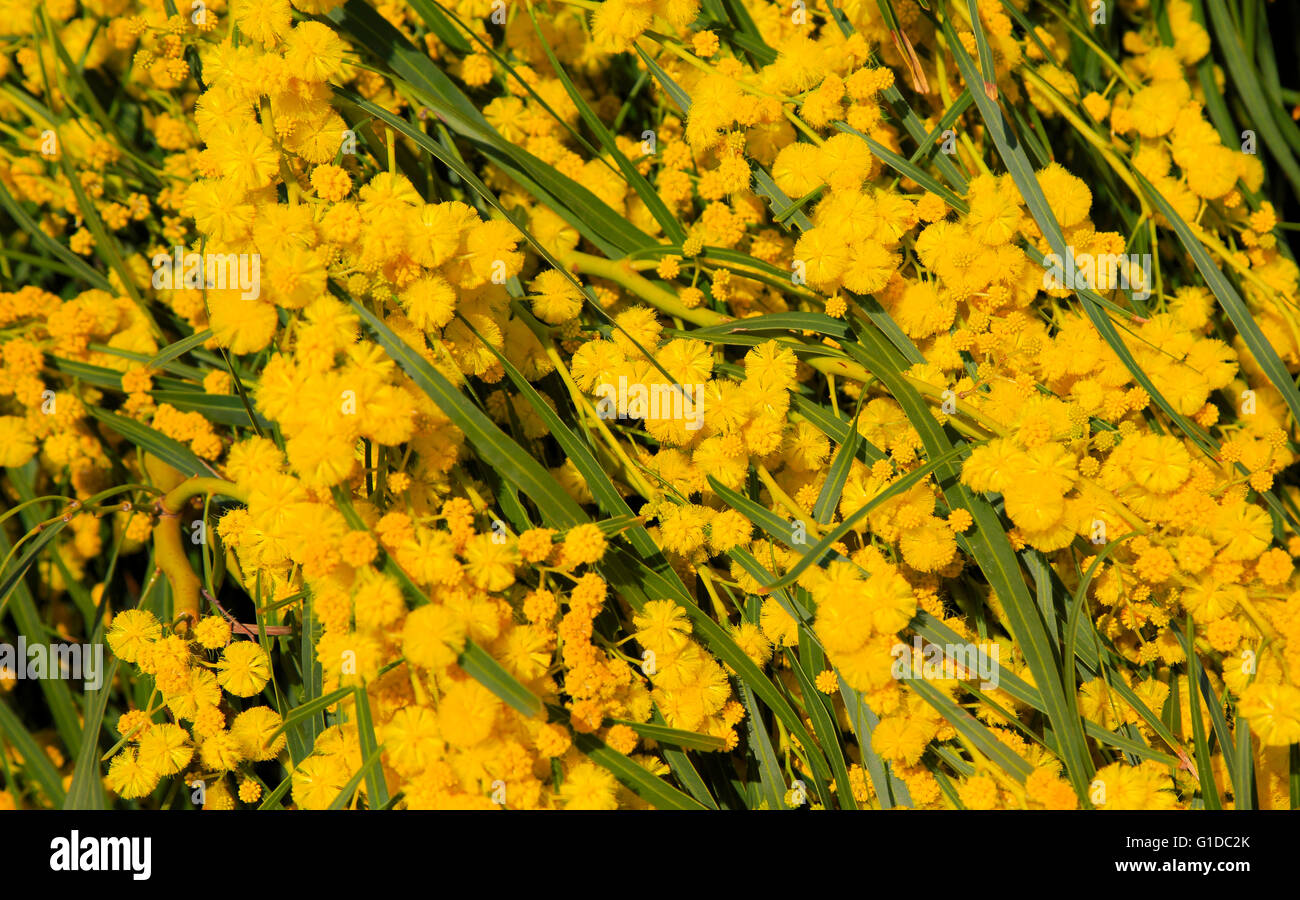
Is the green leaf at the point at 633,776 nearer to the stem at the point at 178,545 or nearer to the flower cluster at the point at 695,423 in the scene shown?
the flower cluster at the point at 695,423

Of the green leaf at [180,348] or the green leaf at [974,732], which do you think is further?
the green leaf at [180,348]

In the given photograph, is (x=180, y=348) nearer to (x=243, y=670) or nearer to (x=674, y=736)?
(x=243, y=670)

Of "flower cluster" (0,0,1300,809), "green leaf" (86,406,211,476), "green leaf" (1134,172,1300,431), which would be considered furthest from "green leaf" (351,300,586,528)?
"green leaf" (1134,172,1300,431)

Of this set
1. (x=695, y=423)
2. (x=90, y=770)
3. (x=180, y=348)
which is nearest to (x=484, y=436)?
(x=695, y=423)

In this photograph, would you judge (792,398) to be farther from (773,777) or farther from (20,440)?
(20,440)

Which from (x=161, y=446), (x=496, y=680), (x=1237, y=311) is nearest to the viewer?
(x=496, y=680)

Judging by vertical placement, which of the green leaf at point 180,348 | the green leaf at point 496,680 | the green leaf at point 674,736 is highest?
the green leaf at point 180,348

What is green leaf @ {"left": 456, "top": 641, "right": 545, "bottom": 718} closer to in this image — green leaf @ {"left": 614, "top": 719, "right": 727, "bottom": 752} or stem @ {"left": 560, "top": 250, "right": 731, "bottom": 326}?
green leaf @ {"left": 614, "top": 719, "right": 727, "bottom": 752}

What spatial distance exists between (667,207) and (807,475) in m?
0.38

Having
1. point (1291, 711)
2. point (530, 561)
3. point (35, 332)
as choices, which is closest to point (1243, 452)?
point (1291, 711)

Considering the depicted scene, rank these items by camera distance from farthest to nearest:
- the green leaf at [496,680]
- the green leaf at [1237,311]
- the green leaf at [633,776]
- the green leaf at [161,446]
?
the green leaf at [161,446] → the green leaf at [1237,311] → the green leaf at [633,776] → the green leaf at [496,680]

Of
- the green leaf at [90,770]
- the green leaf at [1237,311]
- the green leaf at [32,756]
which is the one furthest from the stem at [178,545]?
the green leaf at [1237,311]

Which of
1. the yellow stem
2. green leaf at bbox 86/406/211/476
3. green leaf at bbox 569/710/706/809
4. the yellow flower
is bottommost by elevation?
green leaf at bbox 569/710/706/809

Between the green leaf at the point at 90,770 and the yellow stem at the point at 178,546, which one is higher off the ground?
the yellow stem at the point at 178,546
